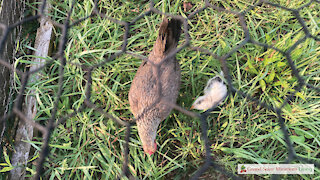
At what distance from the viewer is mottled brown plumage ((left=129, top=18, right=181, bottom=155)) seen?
0.93 m

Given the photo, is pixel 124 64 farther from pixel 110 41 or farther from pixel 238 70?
pixel 238 70

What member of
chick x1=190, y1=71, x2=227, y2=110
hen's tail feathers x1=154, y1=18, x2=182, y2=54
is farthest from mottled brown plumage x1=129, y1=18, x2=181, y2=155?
chick x1=190, y1=71, x2=227, y2=110

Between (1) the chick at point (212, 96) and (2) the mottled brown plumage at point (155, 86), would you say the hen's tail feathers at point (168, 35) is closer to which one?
(2) the mottled brown plumage at point (155, 86)

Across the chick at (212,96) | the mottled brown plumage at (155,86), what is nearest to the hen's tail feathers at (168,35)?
the mottled brown plumage at (155,86)

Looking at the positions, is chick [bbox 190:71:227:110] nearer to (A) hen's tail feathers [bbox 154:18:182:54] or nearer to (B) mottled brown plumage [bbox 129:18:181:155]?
(B) mottled brown plumage [bbox 129:18:181:155]

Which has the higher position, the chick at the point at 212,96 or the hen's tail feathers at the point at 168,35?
the hen's tail feathers at the point at 168,35

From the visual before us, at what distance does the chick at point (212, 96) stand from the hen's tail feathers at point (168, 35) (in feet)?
1.03

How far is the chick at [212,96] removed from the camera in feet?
3.68

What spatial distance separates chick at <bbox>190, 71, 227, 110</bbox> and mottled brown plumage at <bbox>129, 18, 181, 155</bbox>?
0.20 metres

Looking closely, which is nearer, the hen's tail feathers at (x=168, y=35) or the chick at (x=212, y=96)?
the hen's tail feathers at (x=168, y=35)

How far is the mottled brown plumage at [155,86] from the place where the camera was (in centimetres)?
93

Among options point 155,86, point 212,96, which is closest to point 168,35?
point 155,86

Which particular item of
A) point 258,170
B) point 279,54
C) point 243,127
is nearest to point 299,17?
point 279,54

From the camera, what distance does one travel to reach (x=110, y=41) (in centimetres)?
126
